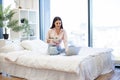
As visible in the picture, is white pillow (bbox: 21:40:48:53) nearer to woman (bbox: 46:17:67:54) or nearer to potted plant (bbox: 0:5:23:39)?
woman (bbox: 46:17:67:54)

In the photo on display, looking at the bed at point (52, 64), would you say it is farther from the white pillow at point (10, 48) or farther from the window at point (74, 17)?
the window at point (74, 17)

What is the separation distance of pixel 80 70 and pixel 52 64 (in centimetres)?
49

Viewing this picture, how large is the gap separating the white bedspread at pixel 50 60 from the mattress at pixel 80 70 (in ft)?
0.23

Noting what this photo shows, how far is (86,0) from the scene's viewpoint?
18.0 feet

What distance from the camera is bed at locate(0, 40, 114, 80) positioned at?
10.9ft

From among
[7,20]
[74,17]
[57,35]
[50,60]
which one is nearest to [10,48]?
[7,20]

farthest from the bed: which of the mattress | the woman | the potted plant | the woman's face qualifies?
the woman's face

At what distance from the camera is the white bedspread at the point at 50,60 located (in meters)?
3.26

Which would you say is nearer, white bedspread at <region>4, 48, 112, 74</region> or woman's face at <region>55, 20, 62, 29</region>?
white bedspread at <region>4, 48, 112, 74</region>

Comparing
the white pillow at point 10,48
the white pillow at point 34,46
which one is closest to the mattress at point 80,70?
the white pillow at point 10,48

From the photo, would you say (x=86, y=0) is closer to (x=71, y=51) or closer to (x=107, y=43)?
(x=107, y=43)

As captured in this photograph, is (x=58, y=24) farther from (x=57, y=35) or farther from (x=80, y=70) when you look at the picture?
(x=80, y=70)

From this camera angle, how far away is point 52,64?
11.4 feet

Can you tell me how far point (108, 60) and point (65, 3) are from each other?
2184 millimetres
